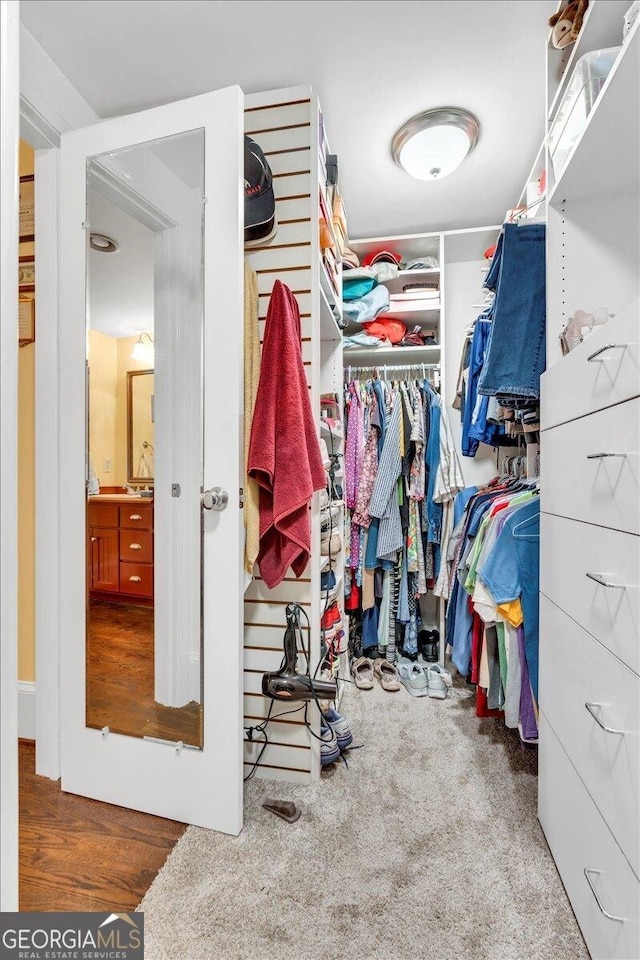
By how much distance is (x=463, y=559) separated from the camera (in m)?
1.93

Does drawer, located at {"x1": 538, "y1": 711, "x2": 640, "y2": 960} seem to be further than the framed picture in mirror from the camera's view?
No

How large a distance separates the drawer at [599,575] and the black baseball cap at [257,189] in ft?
4.36

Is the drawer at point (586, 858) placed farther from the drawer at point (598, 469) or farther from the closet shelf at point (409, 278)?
the closet shelf at point (409, 278)

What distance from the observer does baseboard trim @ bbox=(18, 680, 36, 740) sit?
1.83 metres

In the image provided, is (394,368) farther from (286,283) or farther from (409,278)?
(286,283)

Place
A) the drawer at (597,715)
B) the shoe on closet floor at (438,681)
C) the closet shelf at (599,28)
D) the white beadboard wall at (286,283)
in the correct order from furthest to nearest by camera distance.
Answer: the shoe on closet floor at (438,681), the white beadboard wall at (286,283), the closet shelf at (599,28), the drawer at (597,715)

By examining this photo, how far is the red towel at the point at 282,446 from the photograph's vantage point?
55.6 inches

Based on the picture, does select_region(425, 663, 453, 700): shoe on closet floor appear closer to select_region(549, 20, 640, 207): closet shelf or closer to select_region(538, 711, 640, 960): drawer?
select_region(538, 711, 640, 960): drawer

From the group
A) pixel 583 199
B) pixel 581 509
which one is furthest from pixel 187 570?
pixel 583 199

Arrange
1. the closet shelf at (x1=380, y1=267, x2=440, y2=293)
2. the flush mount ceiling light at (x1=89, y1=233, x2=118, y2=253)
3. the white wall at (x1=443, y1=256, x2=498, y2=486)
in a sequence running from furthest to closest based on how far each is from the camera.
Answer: the white wall at (x1=443, y1=256, x2=498, y2=486)
the closet shelf at (x1=380, y1=267, x2=440, y2=293)
the flush mount ceiling light at (x1=89, y1=233, x2=118, y2=253)

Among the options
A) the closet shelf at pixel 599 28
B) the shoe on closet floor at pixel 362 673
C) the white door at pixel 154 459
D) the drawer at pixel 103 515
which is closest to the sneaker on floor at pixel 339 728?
the white door at pixel 154 459

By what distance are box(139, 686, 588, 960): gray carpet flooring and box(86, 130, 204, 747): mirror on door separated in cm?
35

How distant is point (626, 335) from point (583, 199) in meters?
0.73

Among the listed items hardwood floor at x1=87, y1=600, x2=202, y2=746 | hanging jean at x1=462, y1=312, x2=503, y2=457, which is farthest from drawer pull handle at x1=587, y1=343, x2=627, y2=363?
hardwood floor at x1=87, y1=600, x2=202, y2=746
